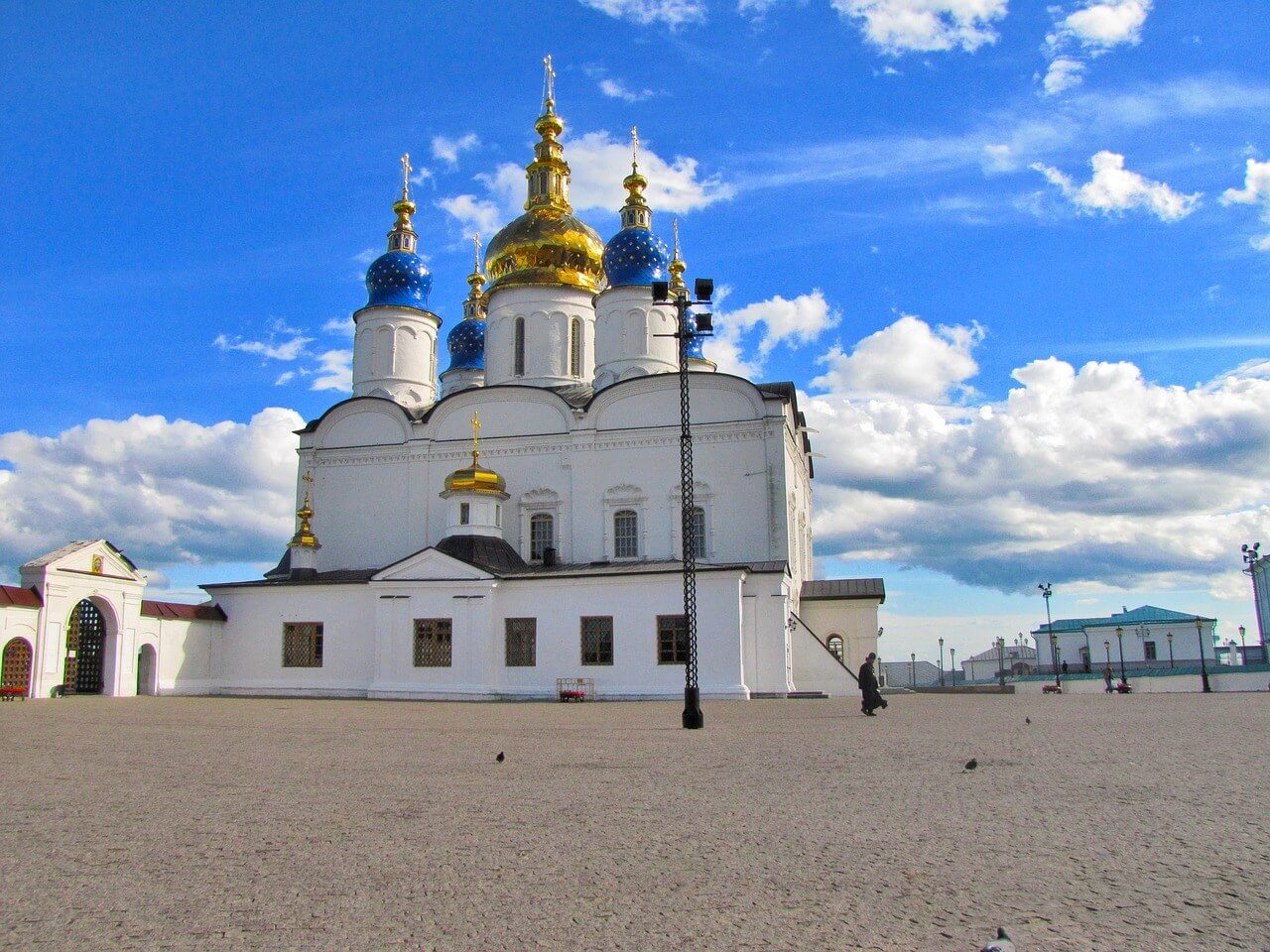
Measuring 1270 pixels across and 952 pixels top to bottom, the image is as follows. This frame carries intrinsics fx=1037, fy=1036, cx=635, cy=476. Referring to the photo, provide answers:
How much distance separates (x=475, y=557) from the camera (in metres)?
25.6

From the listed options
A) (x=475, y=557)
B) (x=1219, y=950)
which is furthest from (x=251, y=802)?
(x=475, y=557)

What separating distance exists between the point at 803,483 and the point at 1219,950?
29403 mm

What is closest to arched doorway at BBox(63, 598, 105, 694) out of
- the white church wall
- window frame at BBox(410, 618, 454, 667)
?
the white church wall

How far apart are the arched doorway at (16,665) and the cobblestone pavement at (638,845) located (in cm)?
1173

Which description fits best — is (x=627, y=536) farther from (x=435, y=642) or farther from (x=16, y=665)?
(x=16, y=665)

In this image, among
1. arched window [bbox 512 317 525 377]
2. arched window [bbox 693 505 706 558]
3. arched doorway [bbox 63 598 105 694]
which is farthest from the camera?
arched window [bbox 512 317 525 377]

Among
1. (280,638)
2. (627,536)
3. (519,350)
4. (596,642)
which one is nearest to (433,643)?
(596,642)

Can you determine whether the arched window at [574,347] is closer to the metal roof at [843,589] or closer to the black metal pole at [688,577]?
the metal roof at [843,589]

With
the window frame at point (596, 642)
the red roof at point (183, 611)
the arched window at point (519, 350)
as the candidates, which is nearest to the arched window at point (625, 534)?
the window frame at point (596, 642)

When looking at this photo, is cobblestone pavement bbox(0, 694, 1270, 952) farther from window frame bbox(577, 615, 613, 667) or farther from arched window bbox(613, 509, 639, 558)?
arched window bbox(613, 509, 639, 558)

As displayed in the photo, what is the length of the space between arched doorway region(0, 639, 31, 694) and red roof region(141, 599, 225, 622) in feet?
11.2

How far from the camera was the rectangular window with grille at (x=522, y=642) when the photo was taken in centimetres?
2414

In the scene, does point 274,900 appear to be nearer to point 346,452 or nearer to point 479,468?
point 479,468

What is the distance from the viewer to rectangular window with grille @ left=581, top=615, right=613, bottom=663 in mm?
23688
